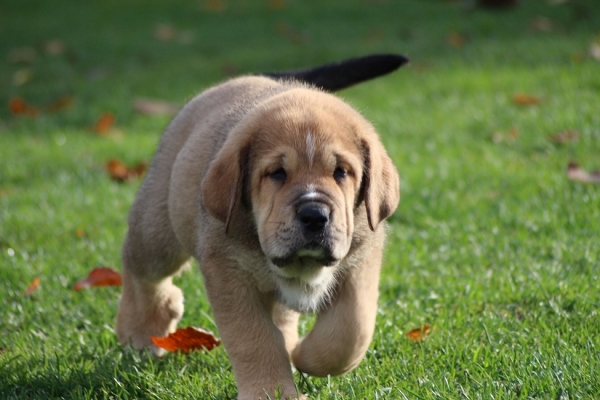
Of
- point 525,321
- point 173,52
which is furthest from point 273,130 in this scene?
point 173,52

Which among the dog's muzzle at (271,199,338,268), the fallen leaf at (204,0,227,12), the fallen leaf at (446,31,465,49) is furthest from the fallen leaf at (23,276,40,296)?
the fallen leaf at (204,0,227,12)

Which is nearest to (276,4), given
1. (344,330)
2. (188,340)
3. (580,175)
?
(580,175)

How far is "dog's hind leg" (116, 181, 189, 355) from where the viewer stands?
3.88 m

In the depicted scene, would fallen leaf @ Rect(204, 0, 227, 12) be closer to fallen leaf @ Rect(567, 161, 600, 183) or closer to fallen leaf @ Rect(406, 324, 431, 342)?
fallen leaf @ Rect(567, 161, 600, 183)

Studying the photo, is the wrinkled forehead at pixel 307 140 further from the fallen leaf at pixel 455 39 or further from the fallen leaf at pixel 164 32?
the fallen leaf at pixel 164 32

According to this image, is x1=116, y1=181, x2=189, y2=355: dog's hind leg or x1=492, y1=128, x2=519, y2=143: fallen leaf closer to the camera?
x1=116, y1=181, x2=189, y2=355: dog's hind leg

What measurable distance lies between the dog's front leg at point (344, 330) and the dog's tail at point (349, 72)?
1203mm

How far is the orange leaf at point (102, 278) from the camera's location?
459cm

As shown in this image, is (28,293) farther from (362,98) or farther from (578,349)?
(362,98)

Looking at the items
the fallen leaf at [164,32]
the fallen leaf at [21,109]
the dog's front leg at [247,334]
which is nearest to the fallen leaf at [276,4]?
the fallen leaf at [164,32]

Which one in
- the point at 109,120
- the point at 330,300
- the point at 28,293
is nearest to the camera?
the point at 330,300

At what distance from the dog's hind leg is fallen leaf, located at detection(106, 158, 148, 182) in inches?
103

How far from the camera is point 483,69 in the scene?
8.67 meters

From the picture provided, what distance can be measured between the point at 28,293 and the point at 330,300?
1943mm
